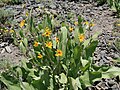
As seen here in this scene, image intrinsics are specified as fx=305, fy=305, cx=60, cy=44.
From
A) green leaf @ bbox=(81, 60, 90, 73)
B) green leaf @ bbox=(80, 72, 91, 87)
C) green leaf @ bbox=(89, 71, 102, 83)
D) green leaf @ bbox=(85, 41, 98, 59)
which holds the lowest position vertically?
green leaf @ bbox=(80, 72, 91, 87)

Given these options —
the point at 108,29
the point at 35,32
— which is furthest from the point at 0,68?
the point at 108,29

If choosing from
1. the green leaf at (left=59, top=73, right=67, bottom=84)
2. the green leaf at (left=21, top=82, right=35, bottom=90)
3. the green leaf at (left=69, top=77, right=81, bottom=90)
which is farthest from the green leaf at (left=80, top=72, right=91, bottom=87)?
the green leaf at (left=21, top=82, right=35, bottom=90)

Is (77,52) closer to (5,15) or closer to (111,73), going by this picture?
(111,73)

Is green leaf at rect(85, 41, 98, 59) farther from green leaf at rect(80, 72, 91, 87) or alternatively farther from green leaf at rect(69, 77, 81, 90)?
green leaf at rect(69, 77, 81, 90)

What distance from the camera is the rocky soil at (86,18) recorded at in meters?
5.35

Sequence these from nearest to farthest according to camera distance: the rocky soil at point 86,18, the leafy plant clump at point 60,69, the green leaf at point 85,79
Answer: the leafy plant clump at point 60,69, the green leaf at point 85,79, the rocky soil at point 86,18

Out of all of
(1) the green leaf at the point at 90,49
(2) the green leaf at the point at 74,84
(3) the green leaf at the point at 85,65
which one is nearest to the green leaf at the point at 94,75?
(3) the green leaf at the point at 85,65

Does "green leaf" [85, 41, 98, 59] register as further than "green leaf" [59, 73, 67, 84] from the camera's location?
Yes

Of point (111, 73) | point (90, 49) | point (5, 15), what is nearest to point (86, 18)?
point (5, 15)

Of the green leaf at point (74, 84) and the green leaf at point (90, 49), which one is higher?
the green leaf at point (90, 49)

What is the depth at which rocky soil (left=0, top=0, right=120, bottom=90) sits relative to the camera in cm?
535

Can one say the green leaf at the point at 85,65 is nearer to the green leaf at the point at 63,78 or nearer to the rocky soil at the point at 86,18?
the green leaf at the point at 63,78

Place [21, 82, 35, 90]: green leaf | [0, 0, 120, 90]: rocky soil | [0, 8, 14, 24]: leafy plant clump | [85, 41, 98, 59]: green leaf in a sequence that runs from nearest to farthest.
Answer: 1. [21, 82, 35, 90]: green leaf
2. [85, 41, 98, 59]: green leaf
3. [0, 0, 120, 90]: rocky soil
4. [0, 8, 14, 24]: leafy plant clump

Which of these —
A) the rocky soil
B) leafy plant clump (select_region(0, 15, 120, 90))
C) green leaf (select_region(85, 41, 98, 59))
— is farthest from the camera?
the rocky soil
